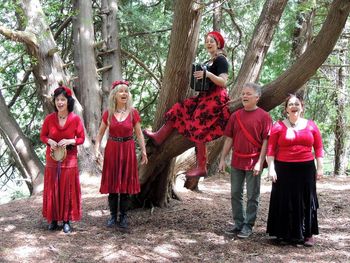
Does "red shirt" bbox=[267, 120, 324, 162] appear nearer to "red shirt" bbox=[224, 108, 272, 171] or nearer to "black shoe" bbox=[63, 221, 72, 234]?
"red shirt" bbox=[224, 108, 272, 171]

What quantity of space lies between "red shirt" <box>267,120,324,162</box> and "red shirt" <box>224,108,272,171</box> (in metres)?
0.14

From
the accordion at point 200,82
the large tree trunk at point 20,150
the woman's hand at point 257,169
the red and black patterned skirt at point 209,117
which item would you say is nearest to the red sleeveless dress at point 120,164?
the red and black patterned skirt at point 209,117

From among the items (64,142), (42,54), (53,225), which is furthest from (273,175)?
(42,54)

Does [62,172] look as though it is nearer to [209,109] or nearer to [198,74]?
[209,109]

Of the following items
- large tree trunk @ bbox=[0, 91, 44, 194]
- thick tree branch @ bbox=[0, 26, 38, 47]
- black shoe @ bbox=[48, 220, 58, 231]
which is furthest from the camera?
large tree trunk @ bbox=[0, 91, 44, 194]

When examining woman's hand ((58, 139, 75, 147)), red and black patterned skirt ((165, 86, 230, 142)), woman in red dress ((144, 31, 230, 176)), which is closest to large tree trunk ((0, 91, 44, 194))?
woman's hand ((58, 139, 75, 147))

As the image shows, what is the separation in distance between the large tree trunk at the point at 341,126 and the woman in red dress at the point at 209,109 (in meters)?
8.24

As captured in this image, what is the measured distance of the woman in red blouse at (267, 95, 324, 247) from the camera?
456 centimetres

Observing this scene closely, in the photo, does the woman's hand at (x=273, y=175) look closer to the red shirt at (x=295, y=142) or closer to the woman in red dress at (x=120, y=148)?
the red shirt at (x=295, y=142)

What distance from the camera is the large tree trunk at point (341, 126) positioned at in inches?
493

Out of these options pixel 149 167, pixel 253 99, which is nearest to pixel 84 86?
pixel 149 167

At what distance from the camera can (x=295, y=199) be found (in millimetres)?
4648

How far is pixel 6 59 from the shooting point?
34.2ft

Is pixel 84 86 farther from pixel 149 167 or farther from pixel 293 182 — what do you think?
pixel 293 182
